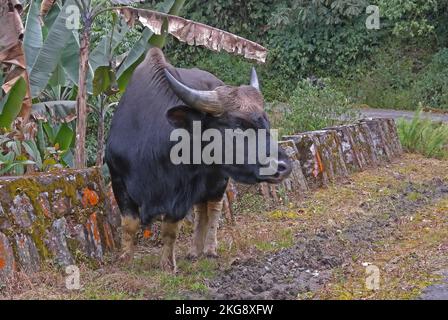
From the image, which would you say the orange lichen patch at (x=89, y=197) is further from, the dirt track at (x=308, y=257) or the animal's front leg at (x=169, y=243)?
the animal's front leg at (x=169, y=243)

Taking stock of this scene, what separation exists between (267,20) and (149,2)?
153 inches

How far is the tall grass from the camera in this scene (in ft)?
46.4

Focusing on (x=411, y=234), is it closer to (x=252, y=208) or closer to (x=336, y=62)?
(x=252, y=208)

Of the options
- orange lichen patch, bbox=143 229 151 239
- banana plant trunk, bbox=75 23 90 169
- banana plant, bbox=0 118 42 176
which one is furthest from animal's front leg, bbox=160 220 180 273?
banana plant trunk, bbox=75 23 90 169

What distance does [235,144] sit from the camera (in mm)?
6840

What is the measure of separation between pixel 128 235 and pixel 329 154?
4.92 meters

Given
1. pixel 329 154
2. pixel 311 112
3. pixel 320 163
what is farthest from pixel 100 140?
pixel 311 112

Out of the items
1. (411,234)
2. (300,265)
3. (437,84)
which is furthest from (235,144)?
(437,84)

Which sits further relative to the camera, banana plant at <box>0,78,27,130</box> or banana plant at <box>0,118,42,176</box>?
banana plant at <box>0,78,27,130</box>

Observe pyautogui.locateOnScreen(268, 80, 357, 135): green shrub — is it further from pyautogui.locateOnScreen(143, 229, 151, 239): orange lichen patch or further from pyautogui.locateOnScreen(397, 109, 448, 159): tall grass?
pyautogui.locateOnScreen(143, 229, 151, 239): orange lichen patch

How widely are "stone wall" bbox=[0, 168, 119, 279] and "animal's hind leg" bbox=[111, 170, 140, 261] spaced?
254mm

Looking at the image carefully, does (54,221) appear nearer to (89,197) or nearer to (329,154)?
(89,197)

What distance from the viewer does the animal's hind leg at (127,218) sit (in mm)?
7301

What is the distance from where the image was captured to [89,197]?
7496mm
